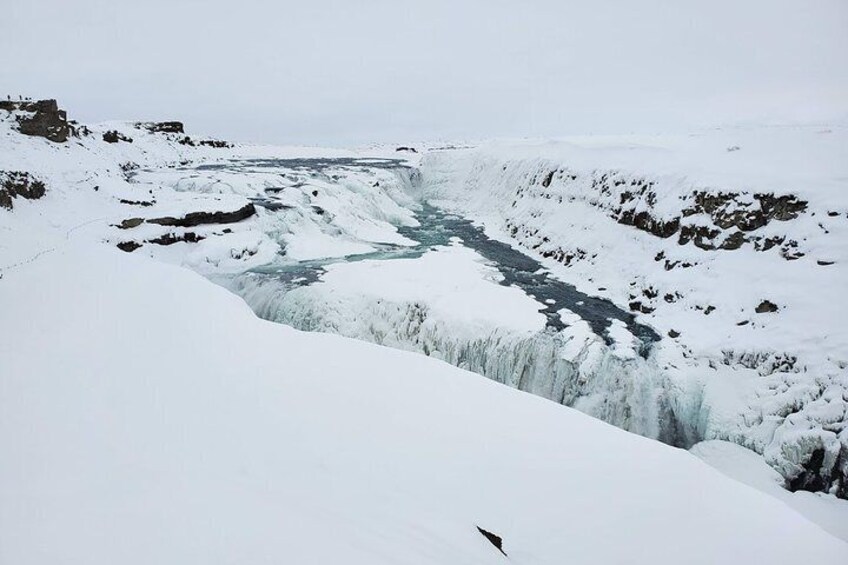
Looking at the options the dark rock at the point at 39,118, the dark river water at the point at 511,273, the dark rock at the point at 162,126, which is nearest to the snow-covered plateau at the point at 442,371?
the dark river water at the point at 511,273

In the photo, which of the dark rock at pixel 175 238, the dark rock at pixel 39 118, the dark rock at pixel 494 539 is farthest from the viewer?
the dark rock at pixel 39 118

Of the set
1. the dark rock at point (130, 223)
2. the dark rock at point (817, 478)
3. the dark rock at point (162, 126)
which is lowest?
the dark rock at point (817, 478)

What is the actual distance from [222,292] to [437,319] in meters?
5.58

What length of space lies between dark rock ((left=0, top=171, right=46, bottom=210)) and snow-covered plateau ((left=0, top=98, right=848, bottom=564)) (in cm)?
Answer: 17

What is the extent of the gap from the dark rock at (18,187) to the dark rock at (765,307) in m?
24.7

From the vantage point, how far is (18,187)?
18.3 metres

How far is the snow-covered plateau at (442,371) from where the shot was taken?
3.38 metres

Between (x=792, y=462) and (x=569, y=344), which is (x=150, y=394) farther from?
(x=792, y=462)

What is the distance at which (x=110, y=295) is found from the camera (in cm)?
813

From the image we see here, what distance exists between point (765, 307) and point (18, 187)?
26341mm

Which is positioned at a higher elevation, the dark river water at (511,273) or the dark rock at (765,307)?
the dark rock at (765,307)

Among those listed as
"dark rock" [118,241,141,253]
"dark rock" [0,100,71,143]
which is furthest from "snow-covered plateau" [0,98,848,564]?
"dark rock" [0,100,71,143]

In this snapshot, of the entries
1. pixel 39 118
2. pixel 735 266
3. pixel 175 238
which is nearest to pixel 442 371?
pixel 735 266

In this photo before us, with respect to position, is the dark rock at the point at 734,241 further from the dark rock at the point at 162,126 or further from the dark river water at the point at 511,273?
the dark rock at the point at 162,126
